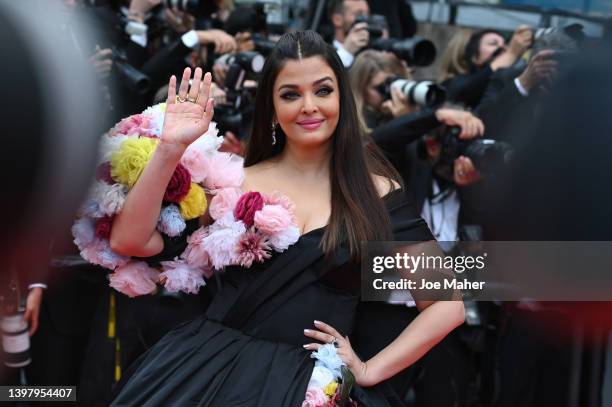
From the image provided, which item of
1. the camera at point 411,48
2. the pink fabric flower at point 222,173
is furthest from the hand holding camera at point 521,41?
the pink fabric flower at point 222,173

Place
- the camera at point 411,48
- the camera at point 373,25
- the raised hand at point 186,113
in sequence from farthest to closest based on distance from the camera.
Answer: the camera at point 373,25
the camera at point 411,48
the raised hand at point 186,113

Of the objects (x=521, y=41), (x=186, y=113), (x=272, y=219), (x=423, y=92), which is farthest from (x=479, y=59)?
(x=186, y=113)

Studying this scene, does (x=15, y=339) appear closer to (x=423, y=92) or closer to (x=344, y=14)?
(x=423, y=92)

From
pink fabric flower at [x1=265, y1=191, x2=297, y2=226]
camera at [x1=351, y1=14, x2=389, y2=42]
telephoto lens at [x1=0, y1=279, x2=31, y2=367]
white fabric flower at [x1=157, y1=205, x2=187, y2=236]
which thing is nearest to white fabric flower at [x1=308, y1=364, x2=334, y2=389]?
pink fabric flower at [x1=265, y1=191, x2=297, y2=226]

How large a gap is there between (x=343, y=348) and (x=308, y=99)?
0.67m

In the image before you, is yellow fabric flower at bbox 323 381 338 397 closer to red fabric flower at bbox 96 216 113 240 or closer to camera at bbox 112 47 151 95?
red fabric flower at bbox 96 216 113 240

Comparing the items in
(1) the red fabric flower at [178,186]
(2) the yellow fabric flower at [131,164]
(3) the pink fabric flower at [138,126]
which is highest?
(3) the pink fabric flower at [138,126]

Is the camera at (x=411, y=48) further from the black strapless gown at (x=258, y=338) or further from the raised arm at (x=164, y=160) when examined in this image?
the raised arm at (x=164, y=160)

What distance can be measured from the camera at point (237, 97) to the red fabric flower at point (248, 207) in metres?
1.46

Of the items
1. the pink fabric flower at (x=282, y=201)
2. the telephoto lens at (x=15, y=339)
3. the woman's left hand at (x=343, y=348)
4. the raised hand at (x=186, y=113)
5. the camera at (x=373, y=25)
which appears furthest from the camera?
the camera at (x=373, y=25)

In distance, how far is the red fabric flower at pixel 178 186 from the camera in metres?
2.21

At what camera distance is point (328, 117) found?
Result: 2340mm

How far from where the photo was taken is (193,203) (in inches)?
88.9

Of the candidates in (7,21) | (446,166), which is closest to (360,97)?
(446,166)
